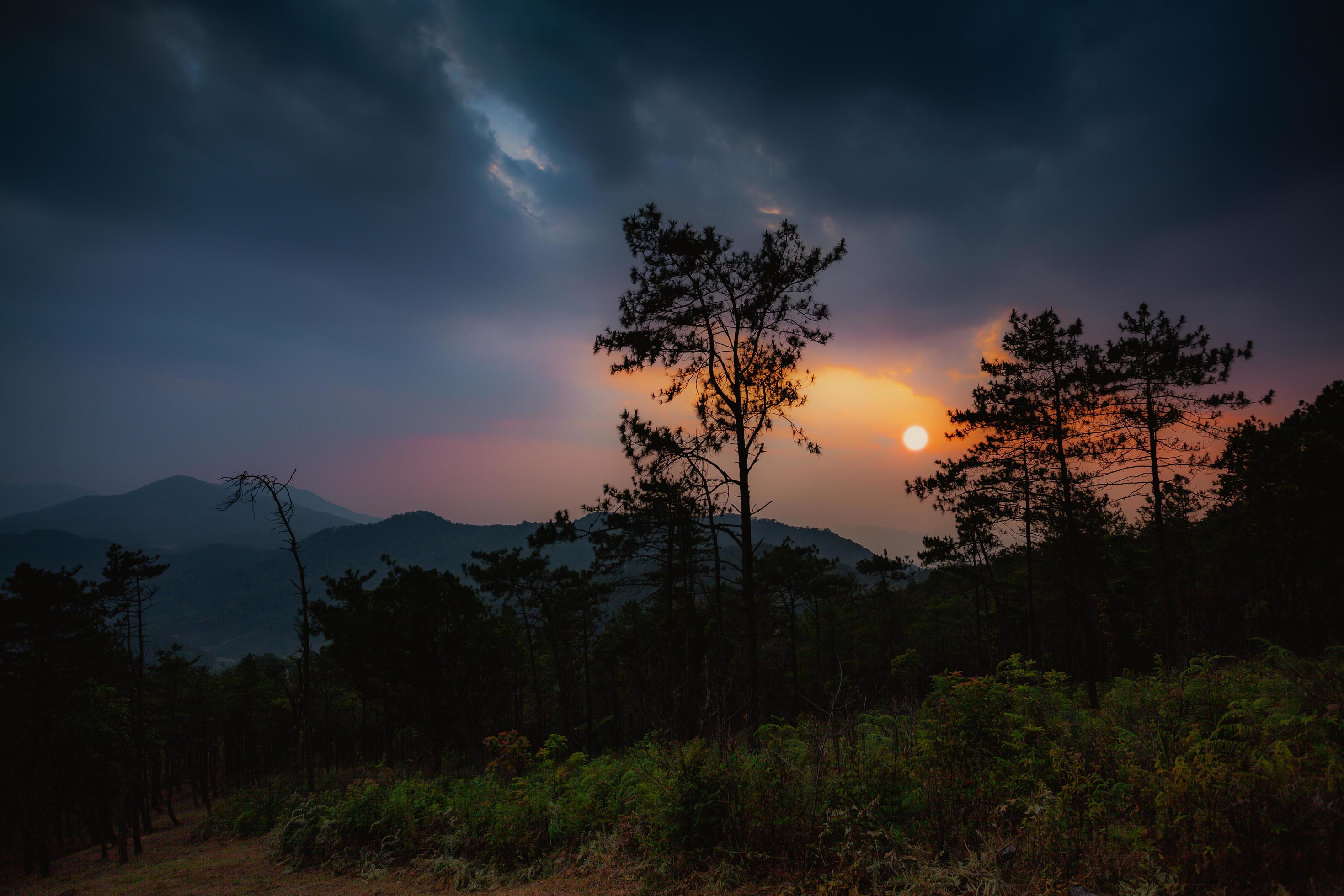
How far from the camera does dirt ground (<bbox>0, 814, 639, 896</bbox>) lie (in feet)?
22.3

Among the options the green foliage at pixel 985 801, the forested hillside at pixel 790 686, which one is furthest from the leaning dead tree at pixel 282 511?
the green foliage at pixel 985 801

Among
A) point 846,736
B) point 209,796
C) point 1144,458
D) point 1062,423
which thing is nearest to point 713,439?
point 846,736

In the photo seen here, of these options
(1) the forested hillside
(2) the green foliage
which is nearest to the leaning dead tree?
(1) the forested hillside

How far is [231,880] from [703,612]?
19102mm

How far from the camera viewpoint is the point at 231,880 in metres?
10.4

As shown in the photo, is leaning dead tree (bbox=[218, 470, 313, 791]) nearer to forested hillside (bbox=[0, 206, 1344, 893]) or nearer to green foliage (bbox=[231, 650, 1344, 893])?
forested hillside (bbox=[0, 206, 1344, 893])

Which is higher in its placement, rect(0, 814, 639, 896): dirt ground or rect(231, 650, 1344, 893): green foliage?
rect(231, 650, 1344, 893): green foliage

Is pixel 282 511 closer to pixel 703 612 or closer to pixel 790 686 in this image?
pixel 703 612

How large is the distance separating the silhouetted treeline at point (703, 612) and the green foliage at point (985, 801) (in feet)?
3.44

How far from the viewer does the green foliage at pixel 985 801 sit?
4211 millimetres

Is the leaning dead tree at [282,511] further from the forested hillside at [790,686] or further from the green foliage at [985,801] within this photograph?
the green foliage at [985,801]

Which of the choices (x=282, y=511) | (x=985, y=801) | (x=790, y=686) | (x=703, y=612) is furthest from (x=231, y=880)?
(x=790, y=686)

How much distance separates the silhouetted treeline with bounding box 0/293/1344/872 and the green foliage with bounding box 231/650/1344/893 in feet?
3.44

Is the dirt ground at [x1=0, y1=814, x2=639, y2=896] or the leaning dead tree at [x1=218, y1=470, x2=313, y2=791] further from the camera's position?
the leaning dead tree at [x1=218, y1=470, x2=313, y2=791]
